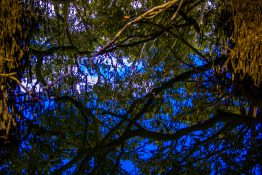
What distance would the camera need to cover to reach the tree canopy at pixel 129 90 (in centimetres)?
184

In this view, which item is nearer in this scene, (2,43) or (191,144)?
(2,43)

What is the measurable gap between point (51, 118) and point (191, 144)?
2.64 feet

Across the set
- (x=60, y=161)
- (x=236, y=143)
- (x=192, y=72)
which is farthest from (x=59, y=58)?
(x=236, y=143)

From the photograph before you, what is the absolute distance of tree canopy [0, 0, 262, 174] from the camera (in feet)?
6.05

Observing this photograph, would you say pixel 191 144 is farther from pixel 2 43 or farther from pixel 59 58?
pixel 59 58

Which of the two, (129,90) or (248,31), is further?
(129,90)

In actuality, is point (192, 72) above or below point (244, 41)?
above

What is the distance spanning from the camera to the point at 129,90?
2643 mm

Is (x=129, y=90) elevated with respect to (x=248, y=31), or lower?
elevated

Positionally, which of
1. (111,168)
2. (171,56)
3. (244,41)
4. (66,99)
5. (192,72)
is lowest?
(111,168)

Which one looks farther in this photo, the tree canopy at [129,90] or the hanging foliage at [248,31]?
the tree canopy at [129,90]

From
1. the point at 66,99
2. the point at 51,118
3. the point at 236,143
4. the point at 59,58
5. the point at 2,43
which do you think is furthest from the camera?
the point at 59,58

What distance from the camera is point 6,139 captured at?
1.86 meters

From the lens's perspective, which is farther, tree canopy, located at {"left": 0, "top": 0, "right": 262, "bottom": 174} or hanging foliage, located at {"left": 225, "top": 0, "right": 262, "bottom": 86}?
tree canopy, located at {"left": 0, "top": 0, "right": 262, "bottom": 174}
